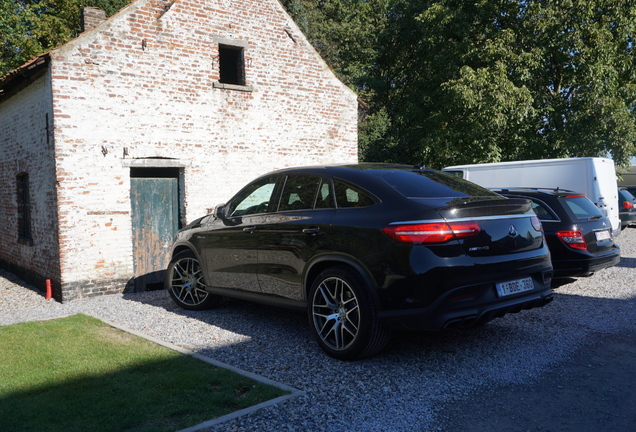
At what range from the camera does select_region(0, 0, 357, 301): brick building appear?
29.4 feet

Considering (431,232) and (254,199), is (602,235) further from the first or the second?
(254,199)

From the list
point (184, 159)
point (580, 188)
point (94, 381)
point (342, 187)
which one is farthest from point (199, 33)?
point (580, 188)

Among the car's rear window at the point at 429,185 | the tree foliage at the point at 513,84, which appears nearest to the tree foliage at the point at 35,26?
the tree foliage at the point at 513,84

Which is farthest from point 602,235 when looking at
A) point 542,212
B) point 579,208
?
point 542,212

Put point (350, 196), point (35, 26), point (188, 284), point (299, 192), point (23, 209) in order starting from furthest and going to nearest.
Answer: point (35, 26) → point (23, 209) → point (188, 284) → point (299, 192) → point (350, 196)

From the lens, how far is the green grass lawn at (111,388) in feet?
12.2

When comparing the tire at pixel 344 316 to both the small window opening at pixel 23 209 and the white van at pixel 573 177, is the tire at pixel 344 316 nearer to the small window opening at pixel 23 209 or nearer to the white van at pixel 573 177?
the white van at pixel 573 177

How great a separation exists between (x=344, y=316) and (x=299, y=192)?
1.49 meters

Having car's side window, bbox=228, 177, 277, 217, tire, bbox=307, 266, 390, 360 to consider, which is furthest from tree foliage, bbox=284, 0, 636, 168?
tire, bbox=307, 266, 390, 360

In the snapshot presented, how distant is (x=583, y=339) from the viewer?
214 inches

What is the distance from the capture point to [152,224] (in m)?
10.1

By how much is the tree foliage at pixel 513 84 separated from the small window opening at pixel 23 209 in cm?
995

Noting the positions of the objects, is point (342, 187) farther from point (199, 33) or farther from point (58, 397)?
point (199, 33)

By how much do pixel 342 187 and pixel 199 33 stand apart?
672 centimetres
